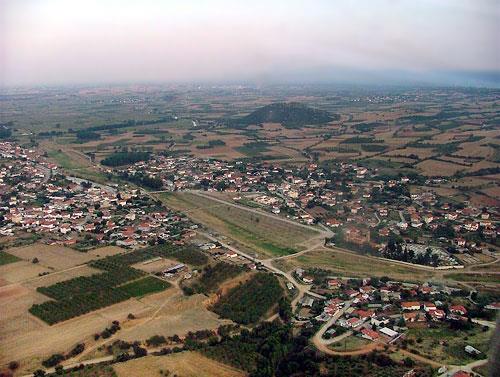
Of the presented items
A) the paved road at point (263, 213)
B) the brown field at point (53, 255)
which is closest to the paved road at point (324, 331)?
the paved road at point (263, 213)

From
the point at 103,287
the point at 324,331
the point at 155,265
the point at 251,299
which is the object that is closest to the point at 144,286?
the point at 103,287

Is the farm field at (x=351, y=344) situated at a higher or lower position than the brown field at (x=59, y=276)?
lower

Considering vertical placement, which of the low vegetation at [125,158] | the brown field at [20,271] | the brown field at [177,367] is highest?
the low vegetation at [125,158]

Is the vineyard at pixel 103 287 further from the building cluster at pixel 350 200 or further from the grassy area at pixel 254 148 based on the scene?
the grassy area at pixel 254 148

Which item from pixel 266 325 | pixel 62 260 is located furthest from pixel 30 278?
pixel 266 325

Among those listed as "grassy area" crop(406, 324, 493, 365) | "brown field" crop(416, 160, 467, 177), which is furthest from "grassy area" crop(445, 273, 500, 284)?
"brown field" crop(416, 160, 467, 177)

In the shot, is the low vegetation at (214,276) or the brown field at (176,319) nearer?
the brown field at (176,319)
